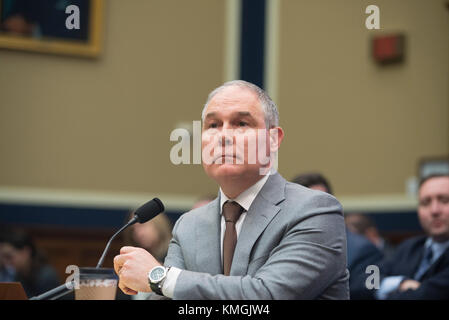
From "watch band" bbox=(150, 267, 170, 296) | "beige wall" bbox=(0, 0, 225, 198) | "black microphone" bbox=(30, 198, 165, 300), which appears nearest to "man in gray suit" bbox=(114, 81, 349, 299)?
"watch band" bbox=(150, 267, 170, 296)

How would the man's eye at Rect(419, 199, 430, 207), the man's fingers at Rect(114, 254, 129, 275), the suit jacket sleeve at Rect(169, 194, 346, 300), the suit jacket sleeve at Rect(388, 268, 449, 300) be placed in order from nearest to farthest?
the suit jacket sleeve at Rect(169, 194, 346, 300) < the man's fingers at Rect(114, 254, 129, 275) < the suit jacket sleeve at Rect(388, 268, 449, 300) < the man's eye at Rect(419, 199, 430, 207)

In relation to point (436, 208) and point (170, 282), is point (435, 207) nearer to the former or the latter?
point (436, 208)

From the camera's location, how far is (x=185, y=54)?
23.0ft

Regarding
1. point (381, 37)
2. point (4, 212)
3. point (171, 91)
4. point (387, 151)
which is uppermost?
point (381, 37)

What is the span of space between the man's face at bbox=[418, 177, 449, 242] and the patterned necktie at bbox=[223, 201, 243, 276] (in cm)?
178

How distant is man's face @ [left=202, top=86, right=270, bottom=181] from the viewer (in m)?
2.00

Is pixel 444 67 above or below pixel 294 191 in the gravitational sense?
above

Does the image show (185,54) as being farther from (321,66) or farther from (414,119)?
(414,119)

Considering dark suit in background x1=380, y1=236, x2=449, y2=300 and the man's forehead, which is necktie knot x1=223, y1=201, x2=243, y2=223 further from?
the man's forehead

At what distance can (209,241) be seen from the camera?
209cm

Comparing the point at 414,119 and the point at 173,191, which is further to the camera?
the point at 173,191

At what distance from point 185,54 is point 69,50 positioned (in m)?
1.17
